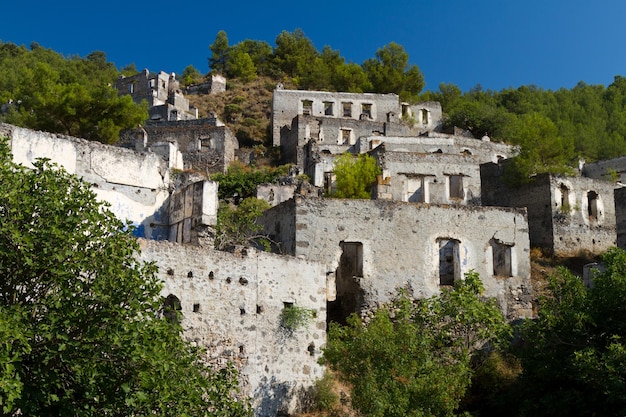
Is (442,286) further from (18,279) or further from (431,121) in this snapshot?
(431,121)

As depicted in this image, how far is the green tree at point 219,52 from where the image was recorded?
74062 millimetres

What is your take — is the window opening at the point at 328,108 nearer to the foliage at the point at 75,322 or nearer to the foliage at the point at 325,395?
the foliage at the point at 325,395

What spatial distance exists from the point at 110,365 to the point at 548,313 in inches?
465

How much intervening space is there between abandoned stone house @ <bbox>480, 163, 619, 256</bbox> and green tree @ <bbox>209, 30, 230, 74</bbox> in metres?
45.3

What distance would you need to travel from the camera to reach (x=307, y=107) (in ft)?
163

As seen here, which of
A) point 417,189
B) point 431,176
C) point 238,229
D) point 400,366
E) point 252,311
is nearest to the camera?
point 400,366

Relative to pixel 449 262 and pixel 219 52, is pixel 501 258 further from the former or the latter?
pixel 219 52

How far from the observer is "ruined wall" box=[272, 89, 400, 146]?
161ft

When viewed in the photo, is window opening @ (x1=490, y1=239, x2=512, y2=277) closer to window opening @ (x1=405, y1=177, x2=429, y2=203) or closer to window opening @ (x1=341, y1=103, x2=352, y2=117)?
window opening @ (x1=405, y1=177, x2=429, y2=203)

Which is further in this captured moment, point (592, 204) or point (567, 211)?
point (592, 204)

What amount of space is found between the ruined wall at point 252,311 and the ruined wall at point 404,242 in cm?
317

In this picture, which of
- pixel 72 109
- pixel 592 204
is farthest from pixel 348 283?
pixel 72 109

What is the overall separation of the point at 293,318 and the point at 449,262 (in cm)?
814

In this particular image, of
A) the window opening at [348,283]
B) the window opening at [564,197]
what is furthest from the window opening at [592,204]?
the window opening at [348,283]
